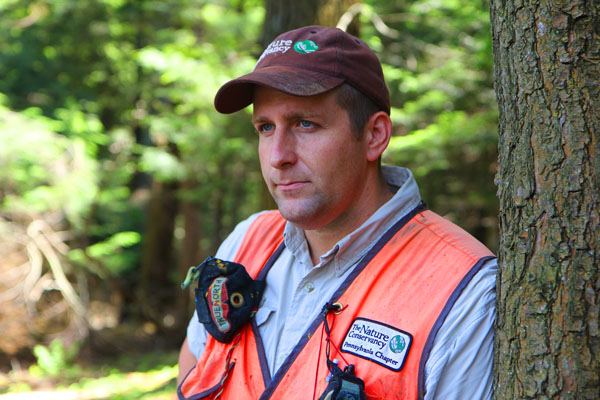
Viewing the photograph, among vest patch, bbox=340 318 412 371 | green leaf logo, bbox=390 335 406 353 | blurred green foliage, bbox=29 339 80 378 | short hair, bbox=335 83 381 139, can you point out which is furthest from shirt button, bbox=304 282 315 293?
blurred green foliage, bbox=29 339 80 378

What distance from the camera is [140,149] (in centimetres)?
1149

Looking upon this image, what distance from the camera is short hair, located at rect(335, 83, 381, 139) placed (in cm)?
239

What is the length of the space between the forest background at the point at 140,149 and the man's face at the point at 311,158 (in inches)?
105

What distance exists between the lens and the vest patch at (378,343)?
197 centimetres

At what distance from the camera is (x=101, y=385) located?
9195 millimetres

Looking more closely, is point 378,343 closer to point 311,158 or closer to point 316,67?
point 311,158

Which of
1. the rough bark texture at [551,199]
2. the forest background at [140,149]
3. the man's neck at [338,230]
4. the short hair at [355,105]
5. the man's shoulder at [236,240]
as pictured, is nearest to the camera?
the rough bark texture at [551,199]

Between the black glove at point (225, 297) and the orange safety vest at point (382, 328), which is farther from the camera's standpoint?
the black glove at point (225, 297)

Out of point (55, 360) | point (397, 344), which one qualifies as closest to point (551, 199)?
point (397, 344)

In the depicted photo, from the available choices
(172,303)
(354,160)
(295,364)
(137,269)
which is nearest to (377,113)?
(354,160)

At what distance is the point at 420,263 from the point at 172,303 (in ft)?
40.2

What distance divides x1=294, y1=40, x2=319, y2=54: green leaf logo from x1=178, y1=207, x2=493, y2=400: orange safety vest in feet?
2.74

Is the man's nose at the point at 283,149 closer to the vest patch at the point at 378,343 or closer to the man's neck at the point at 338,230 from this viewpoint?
the man's neck at the point at 338,230

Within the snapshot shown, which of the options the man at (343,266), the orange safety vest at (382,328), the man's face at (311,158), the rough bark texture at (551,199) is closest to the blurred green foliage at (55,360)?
the man at (343,266)
